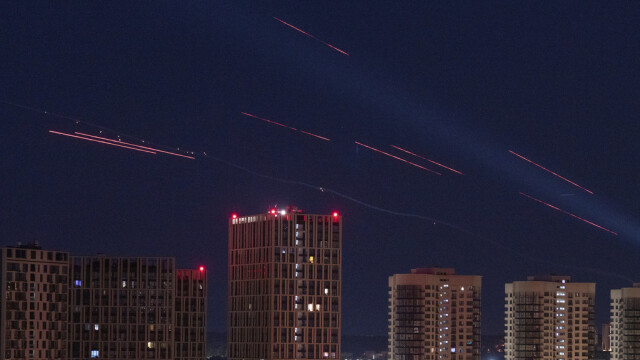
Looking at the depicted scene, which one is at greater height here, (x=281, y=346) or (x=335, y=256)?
(x=335, y=256)

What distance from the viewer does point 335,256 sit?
7594 inches

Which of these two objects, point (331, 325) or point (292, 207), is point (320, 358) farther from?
point (292, 207)

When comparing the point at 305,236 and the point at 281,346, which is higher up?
the point at 305,236

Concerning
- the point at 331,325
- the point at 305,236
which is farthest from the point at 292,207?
the point at 331,325

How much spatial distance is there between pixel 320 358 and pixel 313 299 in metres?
7.65

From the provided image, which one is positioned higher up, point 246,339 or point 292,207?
point 292,207

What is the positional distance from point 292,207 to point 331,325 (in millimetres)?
16298

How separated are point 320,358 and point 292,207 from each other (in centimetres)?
2012

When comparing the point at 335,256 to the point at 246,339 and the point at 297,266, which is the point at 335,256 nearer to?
the point at 297,266

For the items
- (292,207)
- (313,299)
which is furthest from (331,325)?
(292,207)

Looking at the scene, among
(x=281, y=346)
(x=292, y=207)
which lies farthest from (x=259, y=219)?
(x=281, y=346)

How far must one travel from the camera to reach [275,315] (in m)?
192

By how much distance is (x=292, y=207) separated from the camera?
194 m

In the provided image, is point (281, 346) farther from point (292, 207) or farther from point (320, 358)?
point (292, 207)
